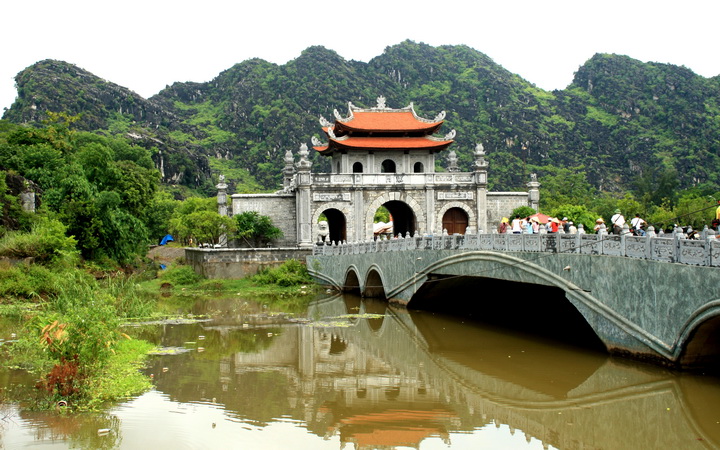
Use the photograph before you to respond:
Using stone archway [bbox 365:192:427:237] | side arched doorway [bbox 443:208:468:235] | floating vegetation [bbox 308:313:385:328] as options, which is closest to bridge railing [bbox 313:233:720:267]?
floating vegetation [bbox 308:313:385:328]

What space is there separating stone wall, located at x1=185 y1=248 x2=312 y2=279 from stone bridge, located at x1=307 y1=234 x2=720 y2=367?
11.2 m

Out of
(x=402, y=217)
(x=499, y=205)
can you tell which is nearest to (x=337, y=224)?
(x=402, y=217)

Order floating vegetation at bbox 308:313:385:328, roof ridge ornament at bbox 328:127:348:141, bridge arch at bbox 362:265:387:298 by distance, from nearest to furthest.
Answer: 1. floating vegetation at bbox 308:313:385:328
2. bridge arch at bbox 362:265:387:298
3. roof ridge ornament at bbox 328:127:348:141

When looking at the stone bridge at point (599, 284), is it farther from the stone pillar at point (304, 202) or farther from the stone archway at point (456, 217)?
the stone archway at point (456, 217)

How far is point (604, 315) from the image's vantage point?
1372 cm

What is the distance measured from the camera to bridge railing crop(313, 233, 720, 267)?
11283mm

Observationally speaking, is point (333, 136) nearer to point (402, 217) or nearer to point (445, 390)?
point (402, 217)

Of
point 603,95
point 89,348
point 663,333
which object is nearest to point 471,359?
point 663,333

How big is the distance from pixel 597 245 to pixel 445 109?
79321 millimetres

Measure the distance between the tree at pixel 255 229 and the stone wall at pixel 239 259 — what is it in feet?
7.90

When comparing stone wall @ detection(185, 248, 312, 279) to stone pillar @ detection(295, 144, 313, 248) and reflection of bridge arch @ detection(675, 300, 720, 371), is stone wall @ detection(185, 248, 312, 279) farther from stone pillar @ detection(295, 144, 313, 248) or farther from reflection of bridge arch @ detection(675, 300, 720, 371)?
reflection of bridge arch @ detection(675, 300, 720, 371)

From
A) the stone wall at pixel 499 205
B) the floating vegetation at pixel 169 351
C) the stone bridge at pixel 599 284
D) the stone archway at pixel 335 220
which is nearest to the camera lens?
the stone bridge at pixel 599 284

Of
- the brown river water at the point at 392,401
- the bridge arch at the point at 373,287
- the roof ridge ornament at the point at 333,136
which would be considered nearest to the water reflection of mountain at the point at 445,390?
the brown river water at the point at 392,401

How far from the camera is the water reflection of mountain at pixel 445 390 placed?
10305mm
